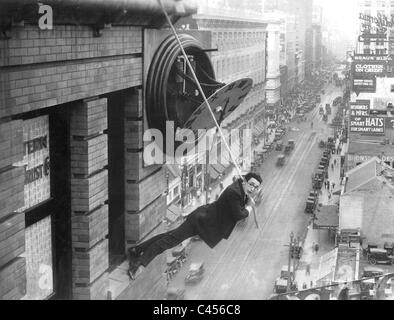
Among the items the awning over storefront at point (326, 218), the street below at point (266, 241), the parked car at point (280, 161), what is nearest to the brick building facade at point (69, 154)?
the street below at point (266, 241)

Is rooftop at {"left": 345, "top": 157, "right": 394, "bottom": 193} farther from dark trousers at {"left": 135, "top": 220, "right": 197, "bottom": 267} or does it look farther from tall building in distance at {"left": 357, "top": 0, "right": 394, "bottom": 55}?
dark trousers at {"left": 135, "top": 220, "right": 197, "bottom": 267}

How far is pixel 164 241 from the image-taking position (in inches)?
198

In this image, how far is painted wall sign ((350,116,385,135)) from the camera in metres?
32.9

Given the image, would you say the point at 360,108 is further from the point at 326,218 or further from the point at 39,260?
the point at 39,260

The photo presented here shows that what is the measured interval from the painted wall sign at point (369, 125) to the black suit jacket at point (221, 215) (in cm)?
2953

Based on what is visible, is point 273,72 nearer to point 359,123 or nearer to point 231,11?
point 359,123

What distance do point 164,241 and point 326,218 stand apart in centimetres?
2218

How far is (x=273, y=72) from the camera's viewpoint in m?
32.8

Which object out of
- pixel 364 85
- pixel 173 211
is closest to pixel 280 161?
pixel 364 85

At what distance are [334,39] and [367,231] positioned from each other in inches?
2415

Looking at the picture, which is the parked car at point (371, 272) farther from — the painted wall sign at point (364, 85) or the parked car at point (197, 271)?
the painted wall sign at point (364, 85)

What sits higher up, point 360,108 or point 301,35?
point 301,35

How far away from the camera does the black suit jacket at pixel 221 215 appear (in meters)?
4.29

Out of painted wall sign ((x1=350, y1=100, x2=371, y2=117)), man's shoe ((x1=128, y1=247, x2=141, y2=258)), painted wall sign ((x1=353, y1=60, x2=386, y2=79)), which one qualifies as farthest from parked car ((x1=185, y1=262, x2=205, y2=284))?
painted wall sign ((x1=353, y1=60, x2=386, y2=79))
